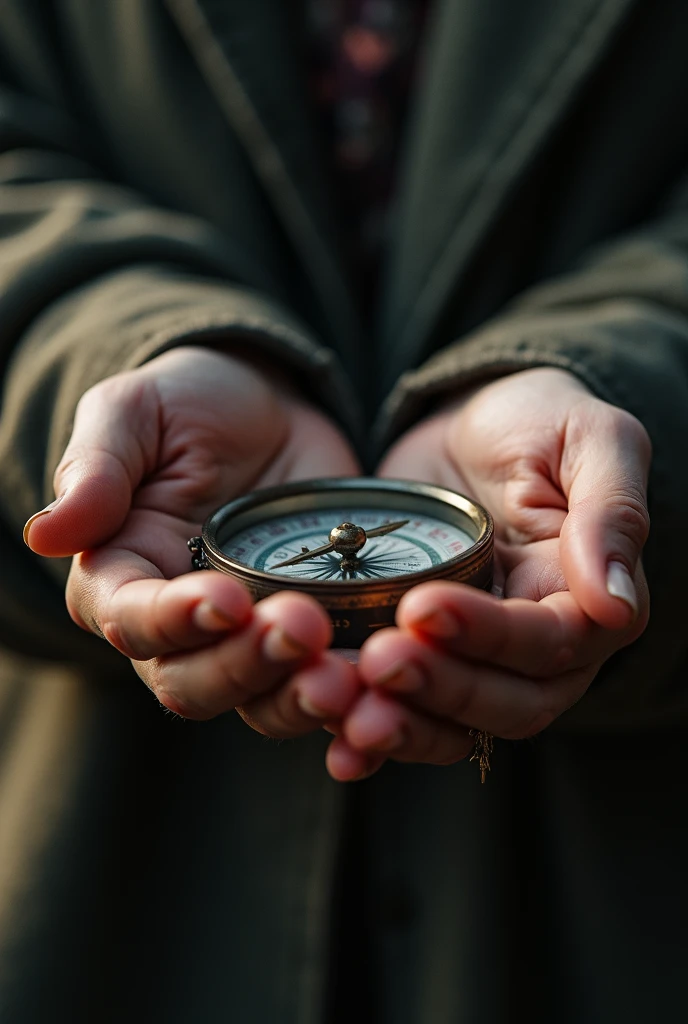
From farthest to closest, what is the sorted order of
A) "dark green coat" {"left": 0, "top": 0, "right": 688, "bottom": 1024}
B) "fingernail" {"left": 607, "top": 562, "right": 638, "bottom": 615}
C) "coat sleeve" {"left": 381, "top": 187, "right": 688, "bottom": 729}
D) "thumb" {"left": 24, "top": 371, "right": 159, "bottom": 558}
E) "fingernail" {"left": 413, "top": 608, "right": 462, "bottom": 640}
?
"dark green coat" {"left": 0, "top": 0, "right": 688, "bottom": 1024} → "coat sleeve" {"left": 381, "top": 187, "right": 688, "bottom": 729} → "thumb" {"left": 24, "top": 371, "right": 159, "bottom": 558} → "fingernail" {"left": 607, "top": 562, "right": 638, "bottom": 615} → "fingernail" {"left": 413, "top": 608, "right": 462, "bottom": 640}

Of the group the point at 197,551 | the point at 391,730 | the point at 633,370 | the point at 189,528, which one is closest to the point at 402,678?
the point at 391,730

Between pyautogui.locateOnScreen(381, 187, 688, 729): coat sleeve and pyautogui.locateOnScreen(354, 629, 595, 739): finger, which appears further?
pyautogui.locateOnScreen(381, 187, 688, 729): coat sleeve

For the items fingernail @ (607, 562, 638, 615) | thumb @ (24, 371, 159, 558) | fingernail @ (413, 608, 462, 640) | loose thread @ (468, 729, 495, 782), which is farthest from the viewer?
thumb @ (24, 371, 159, 558)

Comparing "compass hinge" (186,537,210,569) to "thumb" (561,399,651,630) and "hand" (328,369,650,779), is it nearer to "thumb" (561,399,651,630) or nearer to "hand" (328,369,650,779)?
"hand" (328,369,650,779)

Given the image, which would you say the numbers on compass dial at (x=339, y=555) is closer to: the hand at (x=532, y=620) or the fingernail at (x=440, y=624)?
the hand at (x=532, y=620)

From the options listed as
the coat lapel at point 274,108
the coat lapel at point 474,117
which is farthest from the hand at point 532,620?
the coat lapel at point 274,108

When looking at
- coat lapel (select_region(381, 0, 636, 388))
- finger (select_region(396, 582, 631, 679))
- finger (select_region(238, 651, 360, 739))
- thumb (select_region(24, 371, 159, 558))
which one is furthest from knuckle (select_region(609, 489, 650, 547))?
coat lapel (select_region(381, 0, 636, 388))

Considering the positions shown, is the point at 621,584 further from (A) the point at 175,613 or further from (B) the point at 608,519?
(A) the point at 175,613

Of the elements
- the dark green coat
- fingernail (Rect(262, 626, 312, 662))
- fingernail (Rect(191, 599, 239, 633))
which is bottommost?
the dark green coat
